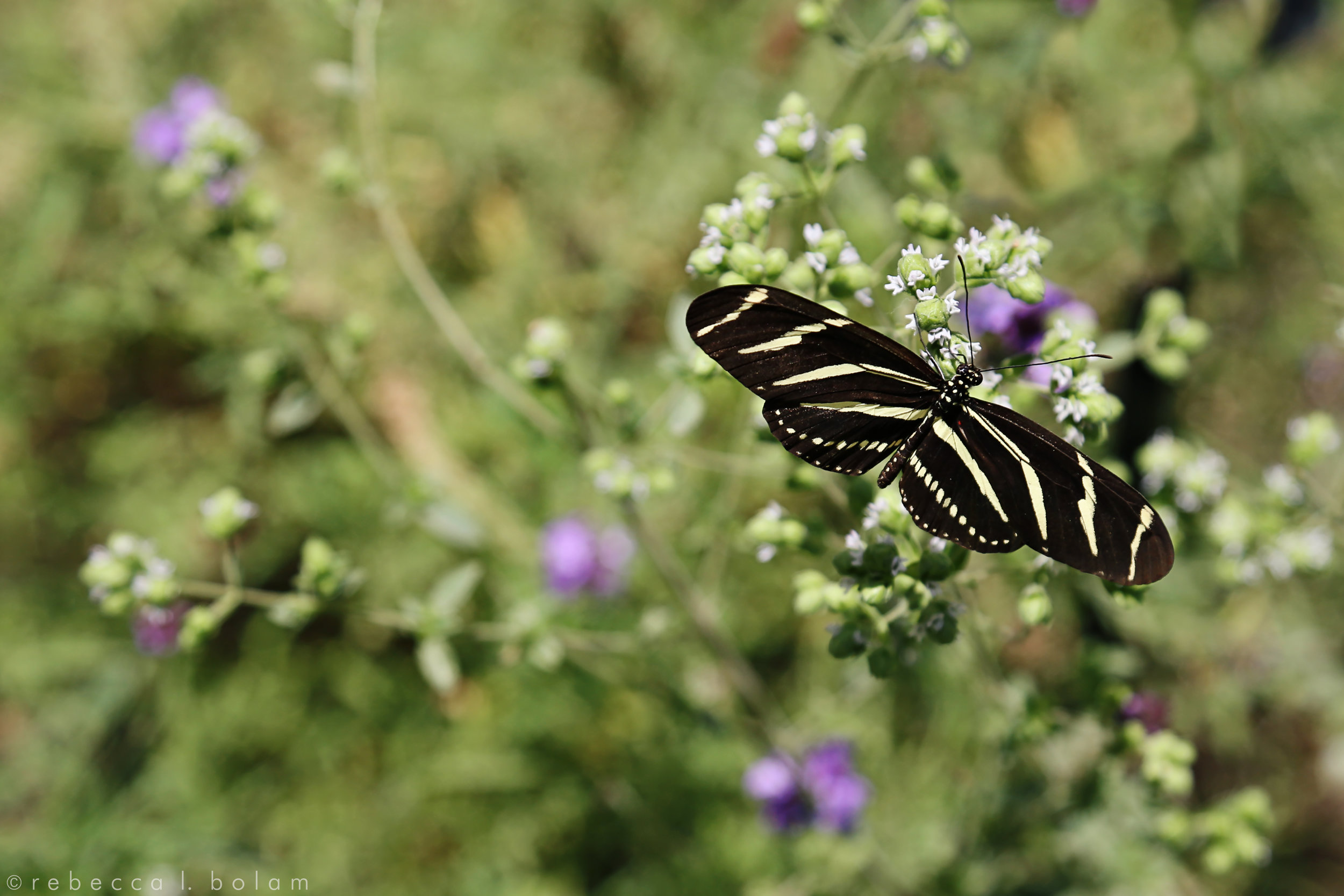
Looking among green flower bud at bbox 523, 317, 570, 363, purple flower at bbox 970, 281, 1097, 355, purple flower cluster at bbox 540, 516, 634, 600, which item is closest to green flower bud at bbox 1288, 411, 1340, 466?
purple flower at bbox 970, 281, 1097, 355

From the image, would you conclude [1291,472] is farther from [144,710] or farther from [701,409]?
[144,710]

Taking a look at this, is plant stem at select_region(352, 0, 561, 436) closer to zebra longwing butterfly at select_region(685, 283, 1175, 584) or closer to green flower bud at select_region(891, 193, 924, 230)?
zebra longwing butterfly at select_region(685, 283, 1175, 584)

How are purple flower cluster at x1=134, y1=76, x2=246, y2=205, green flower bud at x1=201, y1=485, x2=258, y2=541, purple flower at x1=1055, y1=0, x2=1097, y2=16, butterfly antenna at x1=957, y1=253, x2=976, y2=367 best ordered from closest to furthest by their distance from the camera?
butterfly antenna at x1=957, y1=253, x2=976, y2=367
green flower bud at x1=201, y1=485, x2=258, y2=541
purple flower at x1=1055, y1=0, x2=1097, y2=16
purple flower cluster at x1=134, y1=76, x2=246, y2=205

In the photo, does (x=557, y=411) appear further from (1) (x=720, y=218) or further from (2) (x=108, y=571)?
(2) (x=108, y=571)

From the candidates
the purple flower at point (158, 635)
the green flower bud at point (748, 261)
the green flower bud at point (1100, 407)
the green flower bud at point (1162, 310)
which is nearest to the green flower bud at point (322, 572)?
the green flower bud at point (748, 261)

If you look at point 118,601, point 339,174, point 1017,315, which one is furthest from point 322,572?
point 1017,315
